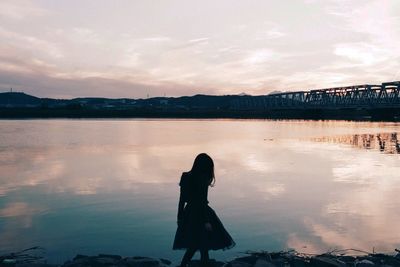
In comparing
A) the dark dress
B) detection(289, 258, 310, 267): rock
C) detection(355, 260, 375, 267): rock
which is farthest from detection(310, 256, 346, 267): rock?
the dark dress

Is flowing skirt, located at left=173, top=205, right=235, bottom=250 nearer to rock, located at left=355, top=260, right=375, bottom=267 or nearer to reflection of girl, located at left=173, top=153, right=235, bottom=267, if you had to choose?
reflection of girl, located at left=173, top=153, right=235, bottom=267

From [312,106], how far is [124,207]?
546 ft

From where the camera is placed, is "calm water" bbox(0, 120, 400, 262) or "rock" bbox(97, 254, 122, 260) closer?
"rock" bbox(97, 254, 122, 260)

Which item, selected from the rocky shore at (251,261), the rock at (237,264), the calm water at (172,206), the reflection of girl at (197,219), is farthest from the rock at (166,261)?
the reflection of girl at (197,219)

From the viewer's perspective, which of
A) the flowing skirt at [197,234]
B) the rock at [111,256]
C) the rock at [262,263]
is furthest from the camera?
the rock at [111,256]

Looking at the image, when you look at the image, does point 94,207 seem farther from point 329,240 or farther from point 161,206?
point 329,240

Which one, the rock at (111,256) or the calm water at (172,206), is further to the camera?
the calm water at (172,206)

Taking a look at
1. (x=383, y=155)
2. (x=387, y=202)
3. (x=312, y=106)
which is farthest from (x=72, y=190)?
(x=312, y=106)

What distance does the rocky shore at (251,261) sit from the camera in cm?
875

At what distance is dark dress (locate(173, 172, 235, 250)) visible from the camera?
7422 mm

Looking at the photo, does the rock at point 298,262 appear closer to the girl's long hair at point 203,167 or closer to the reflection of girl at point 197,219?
the reflection of girl at point 197,219

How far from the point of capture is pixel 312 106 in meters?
174

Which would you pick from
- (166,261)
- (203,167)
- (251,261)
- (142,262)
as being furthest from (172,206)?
(203,167)

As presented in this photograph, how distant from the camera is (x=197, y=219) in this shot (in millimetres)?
7609
